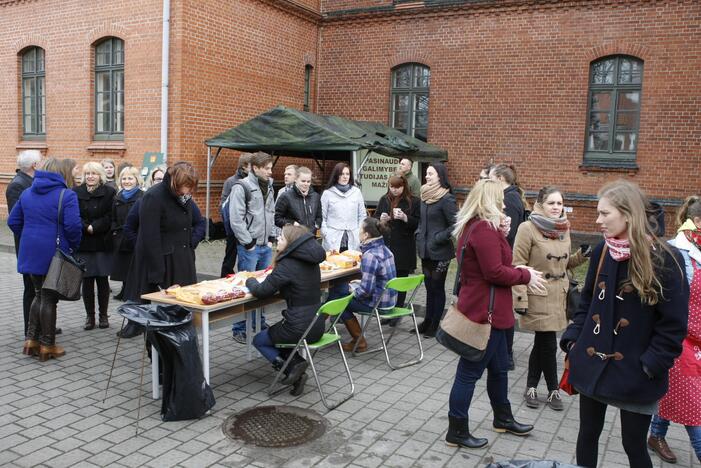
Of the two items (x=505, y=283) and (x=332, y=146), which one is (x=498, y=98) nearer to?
(x=332, y=146)

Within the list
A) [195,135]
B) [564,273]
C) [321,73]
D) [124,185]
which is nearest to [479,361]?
[564,273]

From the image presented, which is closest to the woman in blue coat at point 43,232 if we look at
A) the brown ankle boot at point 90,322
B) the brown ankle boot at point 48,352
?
the brown ankle boot at point 48,352

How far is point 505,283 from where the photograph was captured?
13.9 feet

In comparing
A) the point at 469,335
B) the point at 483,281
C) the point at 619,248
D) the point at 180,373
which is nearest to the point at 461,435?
the point at 469,335

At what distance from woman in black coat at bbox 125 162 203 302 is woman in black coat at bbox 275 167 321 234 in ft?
6.28

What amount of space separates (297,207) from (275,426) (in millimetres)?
3360

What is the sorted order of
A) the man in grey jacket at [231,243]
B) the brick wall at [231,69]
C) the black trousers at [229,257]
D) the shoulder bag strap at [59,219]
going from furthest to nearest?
1. the brick wall at [231,69]
2. the black trousers at [229,257]
3. the man in grey jacket at [231,243]
4. the shoulder bag strap at [59,219]

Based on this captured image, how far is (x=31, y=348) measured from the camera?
248 inches

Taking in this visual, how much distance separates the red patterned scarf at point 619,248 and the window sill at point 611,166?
38.7 feet

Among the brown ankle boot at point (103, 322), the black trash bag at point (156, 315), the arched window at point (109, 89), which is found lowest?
the brown ankle boot at point (103, 322)

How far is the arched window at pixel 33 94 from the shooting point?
16.3 metres

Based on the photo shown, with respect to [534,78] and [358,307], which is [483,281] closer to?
[358,307]

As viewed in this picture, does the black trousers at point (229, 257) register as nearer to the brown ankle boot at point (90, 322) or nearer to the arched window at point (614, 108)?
the brown ankle boot at point (90, 322)

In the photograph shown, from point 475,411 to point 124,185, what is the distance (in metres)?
4.92
